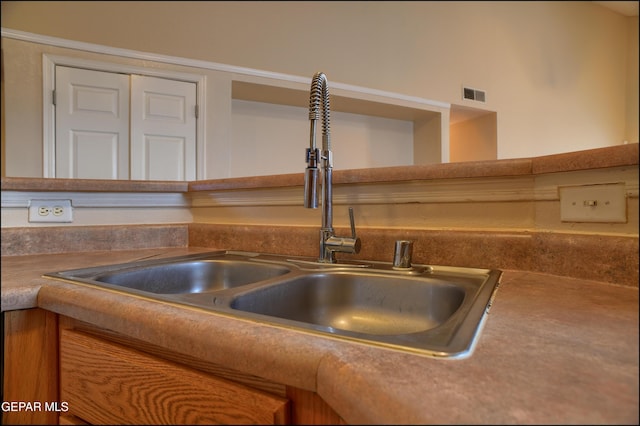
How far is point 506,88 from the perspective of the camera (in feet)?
12.2

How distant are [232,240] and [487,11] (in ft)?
12.4

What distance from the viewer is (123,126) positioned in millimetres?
2504

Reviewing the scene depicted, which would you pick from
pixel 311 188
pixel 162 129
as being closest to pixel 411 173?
pixel 311 188

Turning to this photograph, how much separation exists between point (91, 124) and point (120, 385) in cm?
244

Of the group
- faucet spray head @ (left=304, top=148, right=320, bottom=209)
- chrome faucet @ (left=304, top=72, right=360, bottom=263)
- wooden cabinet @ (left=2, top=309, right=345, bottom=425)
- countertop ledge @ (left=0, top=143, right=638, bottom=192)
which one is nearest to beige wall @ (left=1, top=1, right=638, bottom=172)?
countertop ledge @ (left=0, top=143, right=638, bottom=192)

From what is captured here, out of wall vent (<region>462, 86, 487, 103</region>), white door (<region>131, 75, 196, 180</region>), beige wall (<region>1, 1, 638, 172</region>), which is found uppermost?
beige wall (<region>1, 1, 638, 172</region>)

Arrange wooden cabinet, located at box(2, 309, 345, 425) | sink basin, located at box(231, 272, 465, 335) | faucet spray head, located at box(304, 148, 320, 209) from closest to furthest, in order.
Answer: wooden cabinet, located at box(2, 309, 345, 425), sink basin, located at box(231, 272, 465, 335), faucet spray head, located at box(304, 148, 320, 209)

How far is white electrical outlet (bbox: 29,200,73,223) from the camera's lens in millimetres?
1069

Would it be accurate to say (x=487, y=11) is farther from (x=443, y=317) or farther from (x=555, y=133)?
(x=443, y=317)

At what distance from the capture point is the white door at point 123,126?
2361 mm

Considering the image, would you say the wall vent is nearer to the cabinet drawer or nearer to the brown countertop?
the brown countertop

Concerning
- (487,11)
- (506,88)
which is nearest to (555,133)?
(506,88)

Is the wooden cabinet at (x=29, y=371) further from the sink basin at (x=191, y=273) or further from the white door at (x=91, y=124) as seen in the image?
the white door at (x=91, y=124)

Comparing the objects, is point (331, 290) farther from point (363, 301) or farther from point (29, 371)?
point (29, 371)
